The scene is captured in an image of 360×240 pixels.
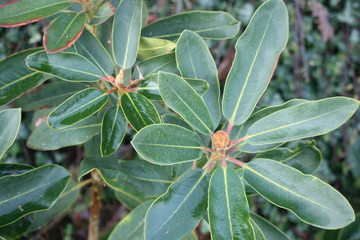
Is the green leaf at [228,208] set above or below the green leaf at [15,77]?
below

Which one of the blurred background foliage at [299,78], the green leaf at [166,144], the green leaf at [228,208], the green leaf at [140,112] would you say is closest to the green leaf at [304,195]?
the green leaf at [228,208]

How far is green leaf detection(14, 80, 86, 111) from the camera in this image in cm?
117

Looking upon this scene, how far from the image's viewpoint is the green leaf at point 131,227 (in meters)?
1.12

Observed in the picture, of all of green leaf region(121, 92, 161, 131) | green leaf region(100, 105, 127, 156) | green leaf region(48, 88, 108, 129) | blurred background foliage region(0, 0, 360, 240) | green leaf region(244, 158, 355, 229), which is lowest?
blurred background foliage region(0, 0, 360, 240)

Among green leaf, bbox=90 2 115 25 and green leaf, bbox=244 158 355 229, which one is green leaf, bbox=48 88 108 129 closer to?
green leaf, bbox=90 2 115 25

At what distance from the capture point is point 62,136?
1.07m

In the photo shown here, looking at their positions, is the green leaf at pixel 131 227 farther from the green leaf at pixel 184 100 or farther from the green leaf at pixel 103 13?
the green leaf at pixel 103 13

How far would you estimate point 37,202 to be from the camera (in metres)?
0.98

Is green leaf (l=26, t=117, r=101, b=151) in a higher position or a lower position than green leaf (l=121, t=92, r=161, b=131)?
lower

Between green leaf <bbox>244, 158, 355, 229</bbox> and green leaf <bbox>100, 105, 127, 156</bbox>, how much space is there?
353mm

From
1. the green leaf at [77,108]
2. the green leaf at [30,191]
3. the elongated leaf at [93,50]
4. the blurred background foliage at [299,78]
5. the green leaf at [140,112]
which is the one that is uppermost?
the elongated leaf at [93,50]

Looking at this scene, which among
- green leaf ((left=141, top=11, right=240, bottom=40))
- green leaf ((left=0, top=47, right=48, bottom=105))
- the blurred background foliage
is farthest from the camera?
the blurred background foliage

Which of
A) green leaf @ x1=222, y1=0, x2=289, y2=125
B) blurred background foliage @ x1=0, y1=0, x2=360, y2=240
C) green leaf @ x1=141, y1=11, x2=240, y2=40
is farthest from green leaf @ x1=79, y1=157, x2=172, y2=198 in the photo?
blurred background foliage @ x1=0, y1=0, x2=360, y2=240

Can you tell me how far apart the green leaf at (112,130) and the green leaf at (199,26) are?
324mm
